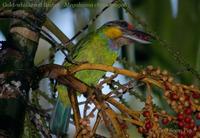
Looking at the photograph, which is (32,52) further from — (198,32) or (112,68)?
(198,32)

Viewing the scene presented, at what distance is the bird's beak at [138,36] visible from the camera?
6.61 ft

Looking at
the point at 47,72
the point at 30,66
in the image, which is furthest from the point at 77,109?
the point at 30,66

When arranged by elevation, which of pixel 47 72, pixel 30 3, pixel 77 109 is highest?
pixel 30 3

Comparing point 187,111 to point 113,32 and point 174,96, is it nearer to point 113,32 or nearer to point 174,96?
point 174,96

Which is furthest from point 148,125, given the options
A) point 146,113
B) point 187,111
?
point 187,111

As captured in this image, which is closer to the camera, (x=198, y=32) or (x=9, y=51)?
(x=9, y=51)

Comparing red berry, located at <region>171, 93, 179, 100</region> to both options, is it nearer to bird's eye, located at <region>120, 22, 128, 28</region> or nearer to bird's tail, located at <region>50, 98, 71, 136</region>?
bird's tail, located at <region>50, 98, 71, 136</region>

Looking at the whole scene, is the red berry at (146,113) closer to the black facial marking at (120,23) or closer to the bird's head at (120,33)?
the bird's head at (120,33)

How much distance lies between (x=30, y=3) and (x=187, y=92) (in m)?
0.63

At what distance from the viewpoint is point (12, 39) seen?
179cm

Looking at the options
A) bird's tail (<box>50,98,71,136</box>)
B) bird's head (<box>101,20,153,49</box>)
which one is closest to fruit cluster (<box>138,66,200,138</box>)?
bird's head (<box>101,20,153,49</box>)

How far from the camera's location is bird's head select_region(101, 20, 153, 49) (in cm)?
236

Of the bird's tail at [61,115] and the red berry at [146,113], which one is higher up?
the red berry at [146,113]

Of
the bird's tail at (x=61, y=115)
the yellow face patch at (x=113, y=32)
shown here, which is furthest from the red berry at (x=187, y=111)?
the yellow face patch at (x=113, y=32)
